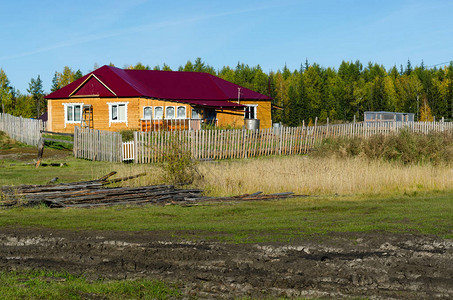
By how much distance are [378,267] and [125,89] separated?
3604 cm

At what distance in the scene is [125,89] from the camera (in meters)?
41.0

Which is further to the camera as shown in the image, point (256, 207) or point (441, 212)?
point (256, 207)

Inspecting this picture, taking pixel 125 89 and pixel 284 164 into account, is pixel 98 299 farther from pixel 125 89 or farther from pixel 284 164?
pixel 125 89

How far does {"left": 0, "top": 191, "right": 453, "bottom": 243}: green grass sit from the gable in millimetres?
29759

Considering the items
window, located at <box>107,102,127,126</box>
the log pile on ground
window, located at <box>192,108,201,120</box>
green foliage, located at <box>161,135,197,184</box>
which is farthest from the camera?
window, located at <box>192,108,201,120</box>

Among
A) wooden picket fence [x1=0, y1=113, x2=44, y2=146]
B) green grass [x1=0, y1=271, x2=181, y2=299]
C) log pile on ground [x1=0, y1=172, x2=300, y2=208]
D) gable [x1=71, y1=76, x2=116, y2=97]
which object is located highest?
gable [x1=71, y1=76, x2=116, y2=97]

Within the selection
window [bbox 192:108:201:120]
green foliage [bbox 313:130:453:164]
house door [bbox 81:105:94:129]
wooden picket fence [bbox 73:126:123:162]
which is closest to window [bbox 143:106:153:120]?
window [bbox 192:108:201:120]

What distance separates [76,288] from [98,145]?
1885cm

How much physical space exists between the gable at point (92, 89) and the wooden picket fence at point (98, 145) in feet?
52.2

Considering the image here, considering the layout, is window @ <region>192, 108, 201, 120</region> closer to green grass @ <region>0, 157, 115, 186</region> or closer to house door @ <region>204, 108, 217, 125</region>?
house door @ <region>204, 108, 217, 125</region>

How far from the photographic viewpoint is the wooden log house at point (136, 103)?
40.7 metres

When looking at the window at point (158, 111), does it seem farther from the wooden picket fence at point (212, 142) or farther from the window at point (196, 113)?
the wooden picket fence at point (212, 142)

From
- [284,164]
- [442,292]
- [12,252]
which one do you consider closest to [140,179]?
[284,164]

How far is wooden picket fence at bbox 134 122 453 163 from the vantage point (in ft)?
77.6
